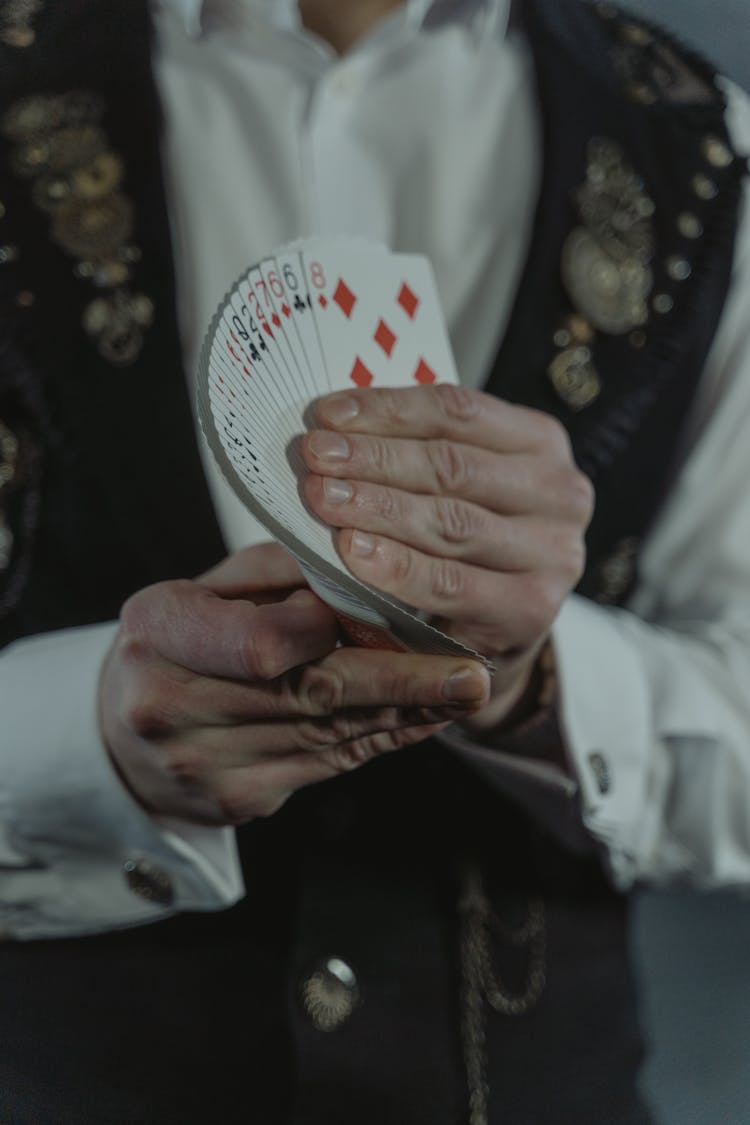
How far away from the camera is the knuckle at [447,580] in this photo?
46 centimetres

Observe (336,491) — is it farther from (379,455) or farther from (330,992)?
(330,992)

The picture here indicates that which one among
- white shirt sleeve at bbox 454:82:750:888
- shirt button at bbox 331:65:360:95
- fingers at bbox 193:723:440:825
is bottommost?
white shirt sleeve at bbox 454:82:750:888

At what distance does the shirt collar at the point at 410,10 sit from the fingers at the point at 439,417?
1.25 ft

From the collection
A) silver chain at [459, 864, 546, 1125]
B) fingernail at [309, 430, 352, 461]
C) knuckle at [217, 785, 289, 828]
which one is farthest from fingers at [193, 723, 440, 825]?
silver chain at [459, 864, 546, 1125]

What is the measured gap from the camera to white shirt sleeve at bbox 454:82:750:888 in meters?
0.64

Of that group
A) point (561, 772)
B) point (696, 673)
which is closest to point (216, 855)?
point (561, 772)

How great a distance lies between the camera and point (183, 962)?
603 mm

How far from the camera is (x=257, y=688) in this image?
432 mm

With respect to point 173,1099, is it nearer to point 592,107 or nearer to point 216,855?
point 216,855

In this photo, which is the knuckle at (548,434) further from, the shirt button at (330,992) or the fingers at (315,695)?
the shirt button at (330,992)

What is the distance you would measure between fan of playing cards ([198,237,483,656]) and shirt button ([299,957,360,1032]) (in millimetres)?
256

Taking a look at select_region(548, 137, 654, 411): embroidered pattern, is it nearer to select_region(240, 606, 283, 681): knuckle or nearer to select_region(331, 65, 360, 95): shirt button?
select_region(331, 65, 360, 95): shirt button

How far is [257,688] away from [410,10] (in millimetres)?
535

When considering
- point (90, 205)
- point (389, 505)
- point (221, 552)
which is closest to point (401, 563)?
point (389, 505)
